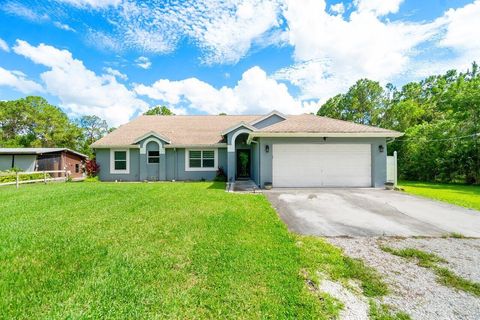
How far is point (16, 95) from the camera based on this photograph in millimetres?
35688

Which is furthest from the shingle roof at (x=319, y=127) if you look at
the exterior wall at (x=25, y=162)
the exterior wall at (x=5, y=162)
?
the exterior wall at (x=5, y=162)

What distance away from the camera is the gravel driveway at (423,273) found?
2510mm

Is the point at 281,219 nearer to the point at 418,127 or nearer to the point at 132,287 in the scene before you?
the point at 132,287

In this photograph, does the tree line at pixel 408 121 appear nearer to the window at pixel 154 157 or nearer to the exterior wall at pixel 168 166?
the exterior wall at pixel 168 166

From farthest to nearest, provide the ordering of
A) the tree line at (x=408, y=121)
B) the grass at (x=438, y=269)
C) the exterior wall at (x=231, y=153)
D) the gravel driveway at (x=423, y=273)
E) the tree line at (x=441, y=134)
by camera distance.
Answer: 1. the tree line at (x=408, y=121)
2. the tree line at (x=441, y=134)
3. the exterior wall at (x=231, y=153)
4. the grass at (x=438, y=269)
5. the gravel driveway at (x=423, y=273)

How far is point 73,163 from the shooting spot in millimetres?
22109

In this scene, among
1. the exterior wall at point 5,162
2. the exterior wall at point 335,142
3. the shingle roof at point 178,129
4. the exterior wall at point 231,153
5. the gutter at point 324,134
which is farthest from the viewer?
the exterior wall at point 5,162

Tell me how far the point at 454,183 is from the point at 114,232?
24141 millimetres

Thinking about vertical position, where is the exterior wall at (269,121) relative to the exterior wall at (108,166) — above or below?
above

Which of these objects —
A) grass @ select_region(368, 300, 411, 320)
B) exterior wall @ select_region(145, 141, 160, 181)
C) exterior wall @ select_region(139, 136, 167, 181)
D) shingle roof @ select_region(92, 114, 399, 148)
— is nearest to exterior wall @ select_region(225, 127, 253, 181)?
shingle roof @ select_region(92, 114, 399, 148)

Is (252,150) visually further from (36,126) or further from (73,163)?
(36,126)

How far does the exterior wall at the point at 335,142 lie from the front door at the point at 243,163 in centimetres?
502

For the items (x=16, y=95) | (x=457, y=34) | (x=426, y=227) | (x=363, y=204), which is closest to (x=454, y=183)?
(x=457, y=34)

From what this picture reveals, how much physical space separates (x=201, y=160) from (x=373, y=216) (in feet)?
39.4
